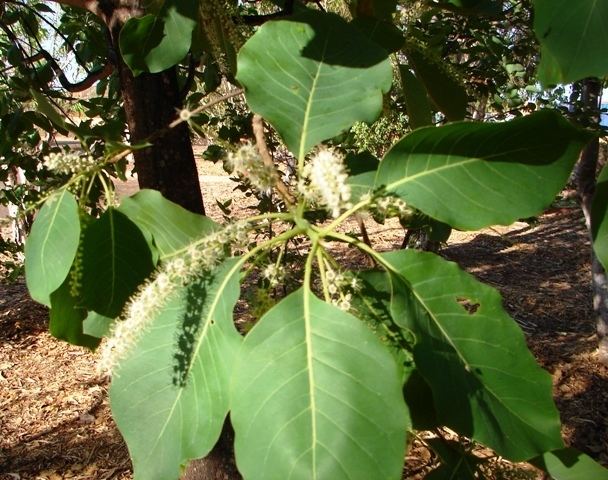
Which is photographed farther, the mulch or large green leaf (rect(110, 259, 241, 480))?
the mulch

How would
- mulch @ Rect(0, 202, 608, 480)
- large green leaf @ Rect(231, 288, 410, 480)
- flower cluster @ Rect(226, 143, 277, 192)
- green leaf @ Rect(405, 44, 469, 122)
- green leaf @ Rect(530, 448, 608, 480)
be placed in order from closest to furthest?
large green leaf @ Rect(231, 288, 410, 480), flower cluster @ Rect(226, 143, 277, 192), green leaf @ Rect(530, 448, 608, 480), green leaf @ Rect(405, 44, 469, 122), mulch @ Rect(0, 202, 608, 480)

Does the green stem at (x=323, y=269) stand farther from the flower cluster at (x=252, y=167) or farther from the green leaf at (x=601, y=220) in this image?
the green leaf at (x=601, y=220)

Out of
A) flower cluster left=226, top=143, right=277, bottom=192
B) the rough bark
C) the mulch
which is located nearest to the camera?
flower cluster left=226, top=143, right=277, bottom=192

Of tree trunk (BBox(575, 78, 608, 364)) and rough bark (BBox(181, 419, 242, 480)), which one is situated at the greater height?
tree trunk (BBox(575, 78, 608, 364))

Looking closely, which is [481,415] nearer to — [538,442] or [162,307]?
[538,442]

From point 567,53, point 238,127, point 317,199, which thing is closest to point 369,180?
point 317,199

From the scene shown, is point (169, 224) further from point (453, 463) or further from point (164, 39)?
point (453, 463)

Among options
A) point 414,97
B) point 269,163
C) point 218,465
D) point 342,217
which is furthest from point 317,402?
point 218,465

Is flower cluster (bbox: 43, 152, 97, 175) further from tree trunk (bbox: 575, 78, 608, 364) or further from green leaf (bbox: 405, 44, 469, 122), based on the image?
tree trunk (bbox: 575, 78, 608, 364)

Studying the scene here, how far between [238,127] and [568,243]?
217 inches

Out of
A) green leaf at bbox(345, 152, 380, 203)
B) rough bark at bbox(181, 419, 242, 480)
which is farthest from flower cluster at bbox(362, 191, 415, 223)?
rough bark at bbox(181, 419, 242, 480)

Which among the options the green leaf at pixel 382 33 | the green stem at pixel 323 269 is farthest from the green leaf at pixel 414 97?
the green stem at pixel 323 269

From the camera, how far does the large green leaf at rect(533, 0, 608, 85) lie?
0.66 m

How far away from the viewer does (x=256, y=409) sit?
66cm
